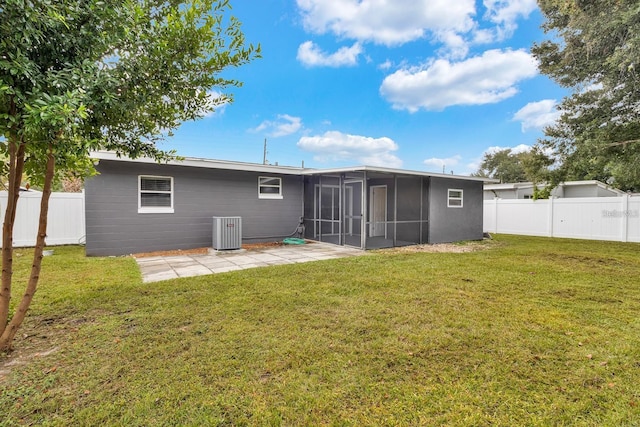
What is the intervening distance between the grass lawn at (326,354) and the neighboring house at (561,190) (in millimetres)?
13796

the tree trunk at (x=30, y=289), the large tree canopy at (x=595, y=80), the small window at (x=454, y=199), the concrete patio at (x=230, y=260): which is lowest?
the concrete patio at (x=230, y=260)

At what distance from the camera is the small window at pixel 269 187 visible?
984cm

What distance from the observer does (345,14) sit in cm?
891

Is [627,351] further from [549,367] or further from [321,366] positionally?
[321,366]

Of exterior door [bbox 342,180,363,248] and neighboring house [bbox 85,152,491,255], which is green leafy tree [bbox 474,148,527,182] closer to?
neighboring house [bbox 85,152,491,255]

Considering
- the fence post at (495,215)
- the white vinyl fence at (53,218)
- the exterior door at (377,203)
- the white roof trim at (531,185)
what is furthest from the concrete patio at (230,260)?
the white roof trim at (531,185)

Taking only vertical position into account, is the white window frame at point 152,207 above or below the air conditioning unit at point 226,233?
above

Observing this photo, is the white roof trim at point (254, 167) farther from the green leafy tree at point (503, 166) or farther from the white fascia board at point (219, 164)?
the green leafy tree at point (503, 166)

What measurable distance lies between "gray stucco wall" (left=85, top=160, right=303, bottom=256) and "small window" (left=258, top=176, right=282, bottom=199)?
0.47 ft

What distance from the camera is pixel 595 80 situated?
31.7 ft

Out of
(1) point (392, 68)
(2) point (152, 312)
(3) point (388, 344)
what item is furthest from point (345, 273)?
(1) point (392, 68)

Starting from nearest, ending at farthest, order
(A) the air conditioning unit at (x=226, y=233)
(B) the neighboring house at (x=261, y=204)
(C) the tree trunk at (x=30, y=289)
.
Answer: (C) the tree trunk at (x=30, y=289), (B) the neighboring house at (x=261, y=204), (A) the air conditioning unit at (x=226, y=233)

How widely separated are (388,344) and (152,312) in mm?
2771

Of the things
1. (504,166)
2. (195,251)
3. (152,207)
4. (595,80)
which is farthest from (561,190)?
(152,207)
